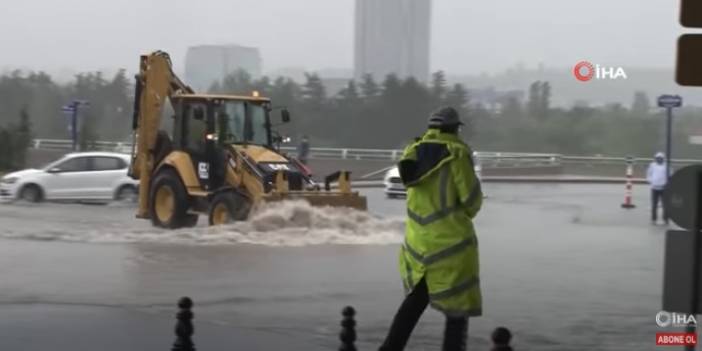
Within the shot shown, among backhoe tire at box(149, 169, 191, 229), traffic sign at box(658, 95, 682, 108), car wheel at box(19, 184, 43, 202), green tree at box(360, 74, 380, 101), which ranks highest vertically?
green tree at box(360, 74, 380, 101)

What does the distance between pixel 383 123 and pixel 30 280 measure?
18646mm

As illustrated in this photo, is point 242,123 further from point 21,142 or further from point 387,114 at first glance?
point 21,142

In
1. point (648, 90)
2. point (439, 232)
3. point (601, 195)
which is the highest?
point (648, 90)

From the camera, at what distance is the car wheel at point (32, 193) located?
2722cm

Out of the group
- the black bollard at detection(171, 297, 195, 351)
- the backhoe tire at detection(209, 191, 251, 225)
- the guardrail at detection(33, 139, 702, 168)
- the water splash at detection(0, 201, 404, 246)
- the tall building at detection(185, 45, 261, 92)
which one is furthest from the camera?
the guardrail at detection(33, 139, 702, 168)

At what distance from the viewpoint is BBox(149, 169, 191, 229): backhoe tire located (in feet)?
65.2

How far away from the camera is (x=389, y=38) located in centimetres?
2781

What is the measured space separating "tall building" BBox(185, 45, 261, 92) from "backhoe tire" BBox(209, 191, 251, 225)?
3.71m

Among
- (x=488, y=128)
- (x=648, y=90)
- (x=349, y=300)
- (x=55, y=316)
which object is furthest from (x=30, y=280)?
(x=488, y=128)

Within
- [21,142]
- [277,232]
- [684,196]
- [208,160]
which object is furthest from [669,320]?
[21,142]

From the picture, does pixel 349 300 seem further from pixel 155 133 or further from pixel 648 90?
pixel 155 133

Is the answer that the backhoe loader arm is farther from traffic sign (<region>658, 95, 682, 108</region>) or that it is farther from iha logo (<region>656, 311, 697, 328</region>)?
iha logo (<region>656, 311, 697, 328</region>)

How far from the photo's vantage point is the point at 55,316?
9633 millimetres

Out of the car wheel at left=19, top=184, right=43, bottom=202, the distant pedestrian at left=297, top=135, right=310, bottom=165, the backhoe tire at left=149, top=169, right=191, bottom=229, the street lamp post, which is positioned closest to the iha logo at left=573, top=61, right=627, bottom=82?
the backhoe tire at left=149, top=169, right=191, bottom=229
